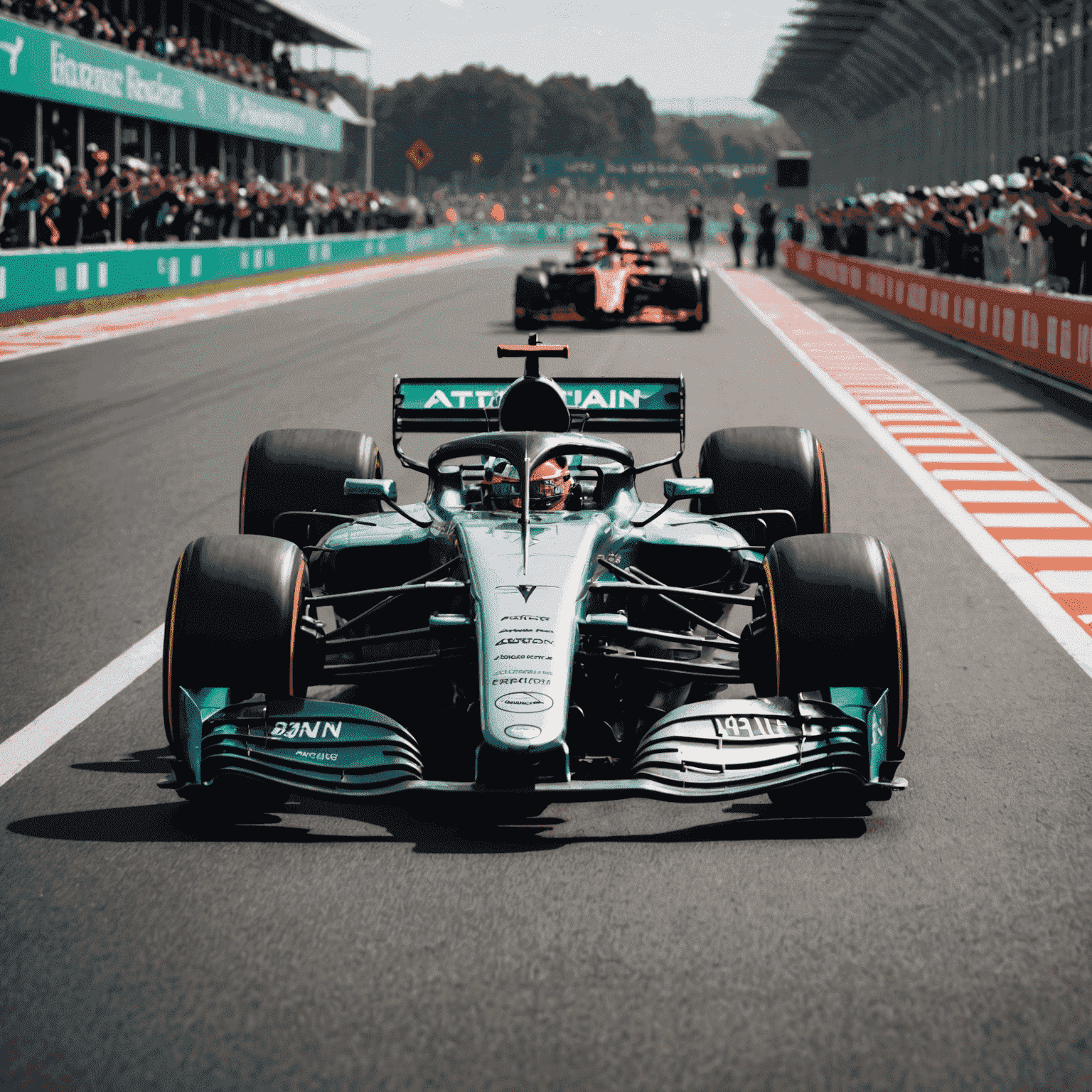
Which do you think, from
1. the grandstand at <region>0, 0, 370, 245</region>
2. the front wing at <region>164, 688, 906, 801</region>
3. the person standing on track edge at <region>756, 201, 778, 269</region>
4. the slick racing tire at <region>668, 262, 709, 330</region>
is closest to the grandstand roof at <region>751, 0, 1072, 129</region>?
the person standing on track edge at <region>756, 201, 778, 269</region>

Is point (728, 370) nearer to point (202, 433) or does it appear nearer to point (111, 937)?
point (202, 433)

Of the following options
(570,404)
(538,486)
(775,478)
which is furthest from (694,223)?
(538,486)

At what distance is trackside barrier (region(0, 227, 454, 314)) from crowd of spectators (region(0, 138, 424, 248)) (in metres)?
0.68

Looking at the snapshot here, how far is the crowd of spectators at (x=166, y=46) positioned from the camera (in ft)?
121

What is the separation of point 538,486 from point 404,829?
61.3 inches

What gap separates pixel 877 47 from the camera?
54688 mm

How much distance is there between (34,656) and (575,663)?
8.65 feet

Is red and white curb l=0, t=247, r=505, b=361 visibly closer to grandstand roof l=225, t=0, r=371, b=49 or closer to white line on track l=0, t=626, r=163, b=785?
white line on track l=0, t=626, r=163, b=785

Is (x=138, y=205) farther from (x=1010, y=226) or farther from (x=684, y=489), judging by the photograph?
(x=684, y=489)

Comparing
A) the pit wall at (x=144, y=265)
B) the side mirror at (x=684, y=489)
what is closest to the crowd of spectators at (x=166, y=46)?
the pit wall at (x=144, y=265)

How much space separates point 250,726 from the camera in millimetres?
4707

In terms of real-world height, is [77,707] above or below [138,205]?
below

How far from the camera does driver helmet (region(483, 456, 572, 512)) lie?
586 cm

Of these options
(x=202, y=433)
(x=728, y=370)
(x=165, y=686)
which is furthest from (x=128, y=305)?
(x=165, y=686)
